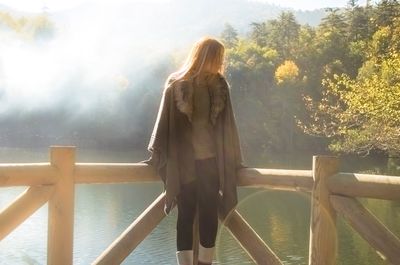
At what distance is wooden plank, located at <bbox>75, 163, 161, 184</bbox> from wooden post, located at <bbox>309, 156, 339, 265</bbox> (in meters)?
1.08

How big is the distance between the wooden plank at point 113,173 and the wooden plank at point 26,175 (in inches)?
8.1

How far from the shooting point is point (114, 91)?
2165 inches

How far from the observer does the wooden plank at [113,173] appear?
3.60 m

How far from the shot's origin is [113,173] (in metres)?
3.76

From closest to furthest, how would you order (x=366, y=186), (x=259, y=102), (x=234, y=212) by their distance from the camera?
1. (x=366, y=186)
2. (x=234, y=212)
3. (x=259, y=102)

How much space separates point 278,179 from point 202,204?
1.73 feet

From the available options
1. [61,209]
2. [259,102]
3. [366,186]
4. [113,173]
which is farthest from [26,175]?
[259,102]

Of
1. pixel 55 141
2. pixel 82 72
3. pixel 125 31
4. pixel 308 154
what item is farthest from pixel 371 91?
pixel 125 31

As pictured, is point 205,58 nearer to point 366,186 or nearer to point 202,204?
point 202,204

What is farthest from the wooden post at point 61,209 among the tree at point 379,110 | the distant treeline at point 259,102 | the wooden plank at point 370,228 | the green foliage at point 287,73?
the green foliage at point 287,73

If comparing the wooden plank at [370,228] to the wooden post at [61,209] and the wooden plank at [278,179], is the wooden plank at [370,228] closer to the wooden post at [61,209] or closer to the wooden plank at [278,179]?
the wooden plank at [278,179]

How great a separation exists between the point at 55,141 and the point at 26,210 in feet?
167

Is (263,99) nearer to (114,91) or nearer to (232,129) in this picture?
(114,91)

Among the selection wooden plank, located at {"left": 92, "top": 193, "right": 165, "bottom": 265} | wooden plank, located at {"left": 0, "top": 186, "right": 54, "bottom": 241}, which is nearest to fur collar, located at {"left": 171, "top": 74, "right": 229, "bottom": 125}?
wooden plank, located at {"left": 92, "top": 193, "right": 165, "bottom": 265}
